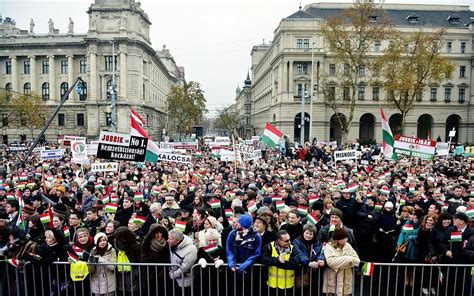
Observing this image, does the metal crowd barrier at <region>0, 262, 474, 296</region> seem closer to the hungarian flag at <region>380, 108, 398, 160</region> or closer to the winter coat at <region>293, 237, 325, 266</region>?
the winter coat at <region>293, 237, 325, 266</region>

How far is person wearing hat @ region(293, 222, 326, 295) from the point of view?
5305 millimetres

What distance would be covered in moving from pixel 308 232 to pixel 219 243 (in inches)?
59.4

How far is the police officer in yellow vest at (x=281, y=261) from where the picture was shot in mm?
5227

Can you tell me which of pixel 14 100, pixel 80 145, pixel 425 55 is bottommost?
pixel 80 145

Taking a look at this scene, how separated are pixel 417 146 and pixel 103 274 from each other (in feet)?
45.8

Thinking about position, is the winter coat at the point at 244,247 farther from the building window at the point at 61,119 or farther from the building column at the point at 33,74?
the building column at the point at 33,74

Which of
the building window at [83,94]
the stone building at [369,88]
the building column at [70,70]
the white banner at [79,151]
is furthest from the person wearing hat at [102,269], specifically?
the building column at [70,70]

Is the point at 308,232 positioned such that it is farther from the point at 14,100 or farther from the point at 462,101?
the point at 462,101

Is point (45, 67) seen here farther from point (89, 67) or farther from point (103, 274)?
point (103, 274)

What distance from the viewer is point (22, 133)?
64.8 meters

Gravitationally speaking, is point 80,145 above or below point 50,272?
above

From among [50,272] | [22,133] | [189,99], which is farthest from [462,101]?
[22,133]

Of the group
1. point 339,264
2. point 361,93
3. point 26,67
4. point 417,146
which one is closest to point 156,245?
point 339,264

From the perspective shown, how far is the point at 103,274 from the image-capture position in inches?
213
